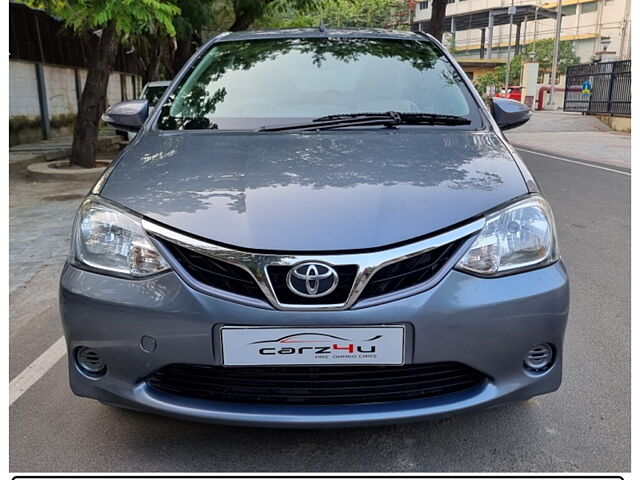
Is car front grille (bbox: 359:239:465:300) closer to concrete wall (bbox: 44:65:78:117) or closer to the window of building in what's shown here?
concrete wall (bbox: 44:65:78:117)

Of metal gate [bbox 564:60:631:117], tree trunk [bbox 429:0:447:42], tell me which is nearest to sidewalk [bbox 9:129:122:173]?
tree trunk [bbox 429:0:447:42]

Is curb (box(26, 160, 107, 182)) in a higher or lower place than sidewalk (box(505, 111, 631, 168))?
higher

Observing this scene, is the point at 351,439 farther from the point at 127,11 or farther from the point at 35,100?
the point at 35,100

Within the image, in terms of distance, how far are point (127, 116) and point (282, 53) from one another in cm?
87

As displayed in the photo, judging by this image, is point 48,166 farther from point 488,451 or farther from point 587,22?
point 587,22

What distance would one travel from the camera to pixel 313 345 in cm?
172

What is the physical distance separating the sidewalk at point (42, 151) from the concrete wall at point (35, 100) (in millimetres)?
341

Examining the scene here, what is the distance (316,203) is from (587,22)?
60531 millimetres

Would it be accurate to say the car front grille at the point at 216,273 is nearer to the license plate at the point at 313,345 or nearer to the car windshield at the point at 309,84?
the license plate at the point at 313,345

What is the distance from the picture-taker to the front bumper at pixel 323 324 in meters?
1.71

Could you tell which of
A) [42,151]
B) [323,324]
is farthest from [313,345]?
[42,151]

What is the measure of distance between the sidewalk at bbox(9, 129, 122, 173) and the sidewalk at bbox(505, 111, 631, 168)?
31.7 ft

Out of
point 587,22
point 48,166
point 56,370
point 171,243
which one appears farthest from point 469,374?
point 587,22

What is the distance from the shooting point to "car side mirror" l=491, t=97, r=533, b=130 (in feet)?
10.1
